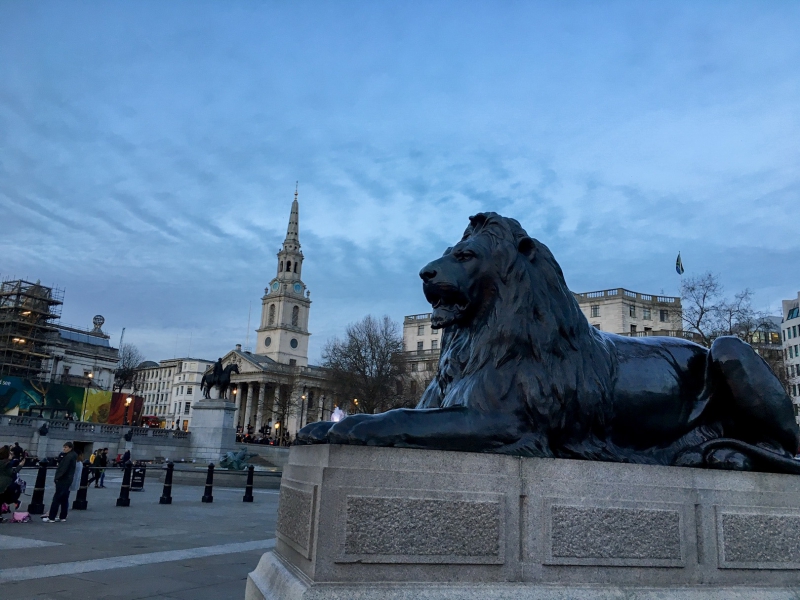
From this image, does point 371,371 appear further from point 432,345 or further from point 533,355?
point 533,355

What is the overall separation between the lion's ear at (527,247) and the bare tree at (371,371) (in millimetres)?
44944

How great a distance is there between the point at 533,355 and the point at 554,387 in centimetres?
22

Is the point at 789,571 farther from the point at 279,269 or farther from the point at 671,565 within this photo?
the point at 279,269

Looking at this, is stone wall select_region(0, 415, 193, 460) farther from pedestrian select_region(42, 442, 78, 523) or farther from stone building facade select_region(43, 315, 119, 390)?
stone building facade select_region(43, 315, 119, 390)

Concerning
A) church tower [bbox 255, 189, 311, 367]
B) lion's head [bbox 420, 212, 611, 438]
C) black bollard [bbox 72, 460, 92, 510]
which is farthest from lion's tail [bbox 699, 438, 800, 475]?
church tower [bbox 255, 189, 311, 367]

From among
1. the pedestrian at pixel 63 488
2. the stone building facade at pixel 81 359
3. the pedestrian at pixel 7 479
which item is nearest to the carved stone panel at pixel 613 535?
the pedestrian at pixel 7 479

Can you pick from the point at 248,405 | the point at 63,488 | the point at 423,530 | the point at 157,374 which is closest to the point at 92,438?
the point at 63,488

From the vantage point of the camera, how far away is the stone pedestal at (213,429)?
36.5 metres

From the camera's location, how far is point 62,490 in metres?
11.3

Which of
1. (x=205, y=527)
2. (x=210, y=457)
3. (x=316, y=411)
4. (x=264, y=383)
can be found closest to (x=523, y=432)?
(x=205, y=527)

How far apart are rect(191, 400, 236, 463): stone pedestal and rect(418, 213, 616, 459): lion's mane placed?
34.9 m

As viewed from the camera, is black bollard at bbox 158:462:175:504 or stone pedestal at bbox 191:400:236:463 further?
stone pedestal at bbox 191:400:236:463

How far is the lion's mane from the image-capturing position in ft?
11.8

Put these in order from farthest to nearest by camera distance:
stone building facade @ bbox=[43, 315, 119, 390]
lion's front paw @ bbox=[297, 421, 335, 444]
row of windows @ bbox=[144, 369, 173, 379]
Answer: row of windows @ bbox=[144, 369, 173, 379]
stone building facade @ bbox=[43, 315, 119, 390]
lion's front paw @ bbox=[297, 421, 335, 444]
